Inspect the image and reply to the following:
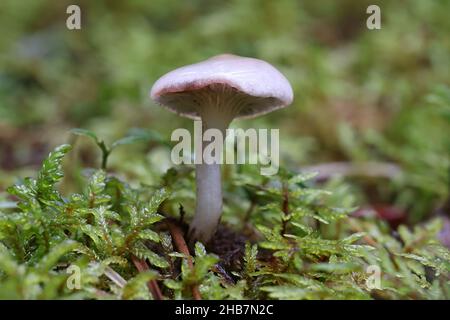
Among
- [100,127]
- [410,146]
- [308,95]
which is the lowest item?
[410,146]

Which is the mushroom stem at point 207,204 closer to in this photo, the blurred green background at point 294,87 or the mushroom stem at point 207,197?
the mushroom stem at point 207,197

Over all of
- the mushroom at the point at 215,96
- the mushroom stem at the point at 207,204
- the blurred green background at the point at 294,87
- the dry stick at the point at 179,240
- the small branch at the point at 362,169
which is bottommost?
the dry stick at the point at 179,240

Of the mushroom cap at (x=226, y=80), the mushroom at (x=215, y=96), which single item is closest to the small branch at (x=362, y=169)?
the mushroom at (x=215, y=96)

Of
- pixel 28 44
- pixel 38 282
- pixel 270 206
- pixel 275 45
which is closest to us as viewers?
pixel 38 282

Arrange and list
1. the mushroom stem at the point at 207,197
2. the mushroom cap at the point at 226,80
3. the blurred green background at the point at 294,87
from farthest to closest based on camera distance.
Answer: the blurred green background at the point at 294,87
the mushroom stem at the point at 207,197
the mushroom cap at the point at 226,80

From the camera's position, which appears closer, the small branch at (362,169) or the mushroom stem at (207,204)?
the mushroom stem at (207,204)

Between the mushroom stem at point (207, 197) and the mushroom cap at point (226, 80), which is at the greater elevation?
the mushroom cap at point (226, 80)

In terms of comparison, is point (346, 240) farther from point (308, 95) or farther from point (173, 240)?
point (308, 95)
